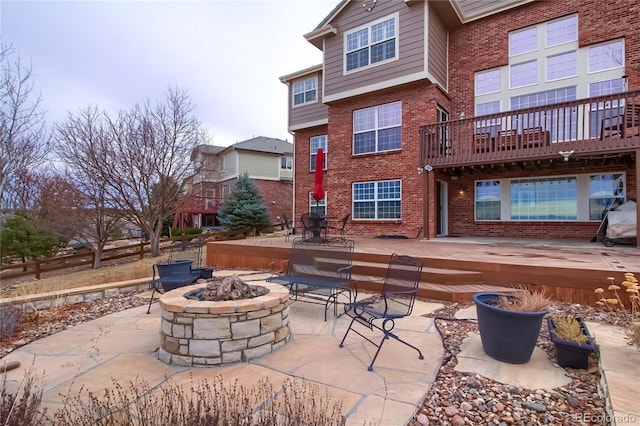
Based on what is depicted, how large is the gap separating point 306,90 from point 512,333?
14.1 meters

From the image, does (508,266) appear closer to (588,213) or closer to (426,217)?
(426,217)

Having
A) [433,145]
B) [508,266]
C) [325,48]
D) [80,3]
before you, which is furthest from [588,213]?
[80,3]

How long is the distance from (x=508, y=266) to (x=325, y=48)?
10.7m

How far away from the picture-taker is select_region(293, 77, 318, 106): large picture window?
→ 1491 cm

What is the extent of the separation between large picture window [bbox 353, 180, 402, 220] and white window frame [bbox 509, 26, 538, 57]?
19.0 ft

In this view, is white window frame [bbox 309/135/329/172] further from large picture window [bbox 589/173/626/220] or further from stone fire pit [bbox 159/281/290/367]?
stone fire pit [bbox 159/281/290/367]

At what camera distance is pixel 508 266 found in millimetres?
5113

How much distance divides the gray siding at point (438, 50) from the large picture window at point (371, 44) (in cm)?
117

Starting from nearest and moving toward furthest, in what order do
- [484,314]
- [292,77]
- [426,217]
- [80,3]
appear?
1. [484,314]
2. [80,3]
3. [426,217]
4. [292,77]

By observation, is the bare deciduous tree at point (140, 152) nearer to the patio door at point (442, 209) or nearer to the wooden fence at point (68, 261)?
the wooden fence at point (68, 261)

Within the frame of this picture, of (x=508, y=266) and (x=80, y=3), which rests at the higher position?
(x=80, y=3)

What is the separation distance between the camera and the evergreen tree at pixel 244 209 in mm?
19031

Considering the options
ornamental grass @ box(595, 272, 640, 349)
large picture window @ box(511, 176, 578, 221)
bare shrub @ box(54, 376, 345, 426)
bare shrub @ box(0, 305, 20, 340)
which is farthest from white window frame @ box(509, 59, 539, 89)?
→ bare shrub @ box(0, 305, 20, 340)

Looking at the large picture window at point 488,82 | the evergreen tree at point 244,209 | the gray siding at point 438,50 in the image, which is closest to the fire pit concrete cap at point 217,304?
the gray siding at point 438,50
